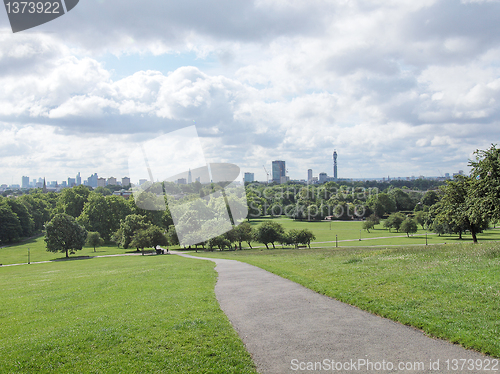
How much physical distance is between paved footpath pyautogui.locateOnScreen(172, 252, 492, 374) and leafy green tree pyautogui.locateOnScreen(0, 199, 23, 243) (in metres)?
79.5

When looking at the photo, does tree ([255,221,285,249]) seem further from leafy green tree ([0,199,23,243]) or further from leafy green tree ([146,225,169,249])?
leafy green tree ([0,199,23,243])

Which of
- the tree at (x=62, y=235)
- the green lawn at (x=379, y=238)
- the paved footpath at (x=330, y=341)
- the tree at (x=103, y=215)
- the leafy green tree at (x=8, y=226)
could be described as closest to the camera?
the paved footpath at (x=330, y=341)

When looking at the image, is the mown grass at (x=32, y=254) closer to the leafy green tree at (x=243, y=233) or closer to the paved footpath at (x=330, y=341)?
the leafy green tree at (x=243, y=233)

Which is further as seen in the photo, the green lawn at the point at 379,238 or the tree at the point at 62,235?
the green lawn at the point at 379,238

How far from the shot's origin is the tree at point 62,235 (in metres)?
53.7

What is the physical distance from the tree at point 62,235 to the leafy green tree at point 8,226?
81.5 feet

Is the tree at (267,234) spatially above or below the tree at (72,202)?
below

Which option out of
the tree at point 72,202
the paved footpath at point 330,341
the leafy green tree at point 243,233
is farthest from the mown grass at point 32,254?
the paved footpath at point 330,341

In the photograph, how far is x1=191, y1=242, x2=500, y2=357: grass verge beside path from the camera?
24.9ft

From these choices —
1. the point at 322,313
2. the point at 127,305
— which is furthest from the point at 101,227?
the point at 322,313

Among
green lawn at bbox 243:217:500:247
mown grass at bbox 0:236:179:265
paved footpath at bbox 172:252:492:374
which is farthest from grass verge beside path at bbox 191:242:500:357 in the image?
mown grass at bbox 0:236:179:265

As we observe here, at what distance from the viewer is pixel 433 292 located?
1059 cm

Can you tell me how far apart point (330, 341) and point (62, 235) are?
57.8m

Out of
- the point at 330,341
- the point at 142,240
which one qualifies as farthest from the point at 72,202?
the point at 330,341
